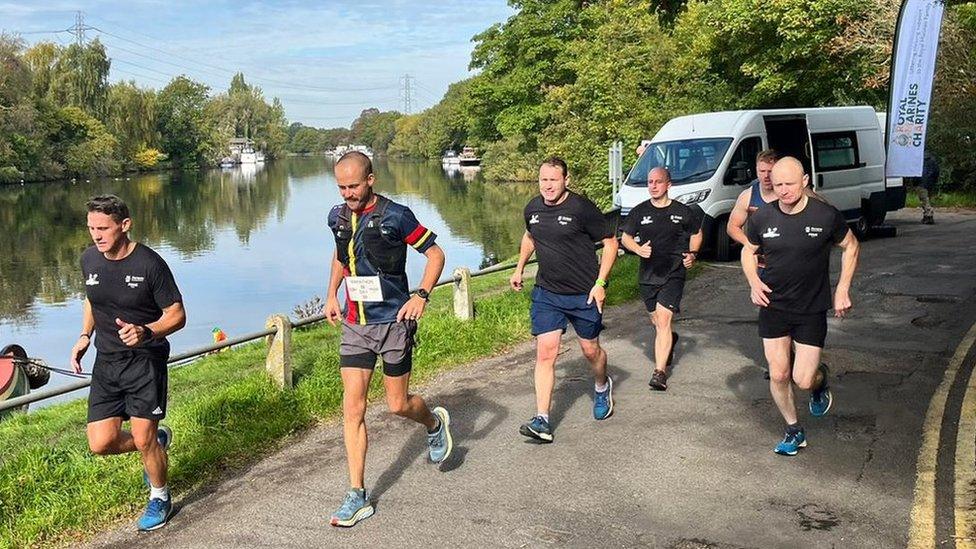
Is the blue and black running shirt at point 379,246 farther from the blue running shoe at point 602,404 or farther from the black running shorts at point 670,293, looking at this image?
the black running shorts at point 670,293

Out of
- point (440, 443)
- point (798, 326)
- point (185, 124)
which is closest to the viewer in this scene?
point (798, 326)

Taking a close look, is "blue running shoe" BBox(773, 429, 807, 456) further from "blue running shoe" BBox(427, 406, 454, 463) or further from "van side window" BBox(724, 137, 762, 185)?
"van side window" BBox(724, 137, 762, 185)

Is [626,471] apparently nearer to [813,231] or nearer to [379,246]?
[813,231]

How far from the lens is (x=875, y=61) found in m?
23.9

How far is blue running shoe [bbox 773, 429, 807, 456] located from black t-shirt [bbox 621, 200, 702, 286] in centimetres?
202

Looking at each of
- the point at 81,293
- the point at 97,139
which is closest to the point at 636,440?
the point at 81,293

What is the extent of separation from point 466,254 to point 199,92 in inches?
4399

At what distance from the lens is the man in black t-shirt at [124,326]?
4719mm

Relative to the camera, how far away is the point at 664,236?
24.3ft

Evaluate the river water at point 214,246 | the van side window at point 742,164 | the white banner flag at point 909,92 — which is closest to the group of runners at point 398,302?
the van side window at point 742,164

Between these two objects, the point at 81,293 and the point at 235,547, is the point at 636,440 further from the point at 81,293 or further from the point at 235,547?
the point at 81,293

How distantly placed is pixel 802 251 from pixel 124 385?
13.3 ft

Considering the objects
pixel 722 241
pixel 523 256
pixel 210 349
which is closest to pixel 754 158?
pixel 722 241

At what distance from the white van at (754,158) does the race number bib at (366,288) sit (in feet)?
34.8
